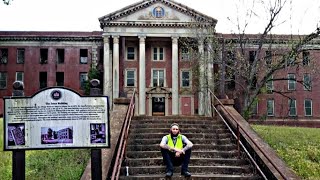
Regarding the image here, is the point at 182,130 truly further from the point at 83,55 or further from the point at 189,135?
the point at 83,55

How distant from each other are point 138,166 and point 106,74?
32780 mm

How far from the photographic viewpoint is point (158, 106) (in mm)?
44438

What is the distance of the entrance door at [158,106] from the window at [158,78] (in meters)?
1.44

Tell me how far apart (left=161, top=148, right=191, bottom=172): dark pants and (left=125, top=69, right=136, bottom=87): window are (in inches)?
1377

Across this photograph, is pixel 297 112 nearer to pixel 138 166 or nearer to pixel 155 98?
pixel 155 98

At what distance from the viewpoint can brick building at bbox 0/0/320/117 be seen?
42.1 meters

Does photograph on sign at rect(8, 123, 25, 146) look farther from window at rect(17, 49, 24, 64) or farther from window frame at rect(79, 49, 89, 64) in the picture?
window at rect(17, 49, 24, 64)

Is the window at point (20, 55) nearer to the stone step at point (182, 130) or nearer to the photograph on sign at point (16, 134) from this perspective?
the stone step at point (182, 130)

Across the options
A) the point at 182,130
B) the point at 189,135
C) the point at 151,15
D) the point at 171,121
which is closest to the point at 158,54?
the point at 151,15

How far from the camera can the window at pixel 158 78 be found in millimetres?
44487

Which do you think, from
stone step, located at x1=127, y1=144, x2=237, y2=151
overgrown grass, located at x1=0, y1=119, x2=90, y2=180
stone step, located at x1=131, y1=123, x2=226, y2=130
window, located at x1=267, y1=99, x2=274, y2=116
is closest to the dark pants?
overgrown grass, located at x1=0, y1=119, x2=90, y2=180

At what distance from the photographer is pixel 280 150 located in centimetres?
1263

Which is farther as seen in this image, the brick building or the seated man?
the brick building

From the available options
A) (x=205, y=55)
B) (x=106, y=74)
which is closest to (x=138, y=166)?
(x=205, y=55)
